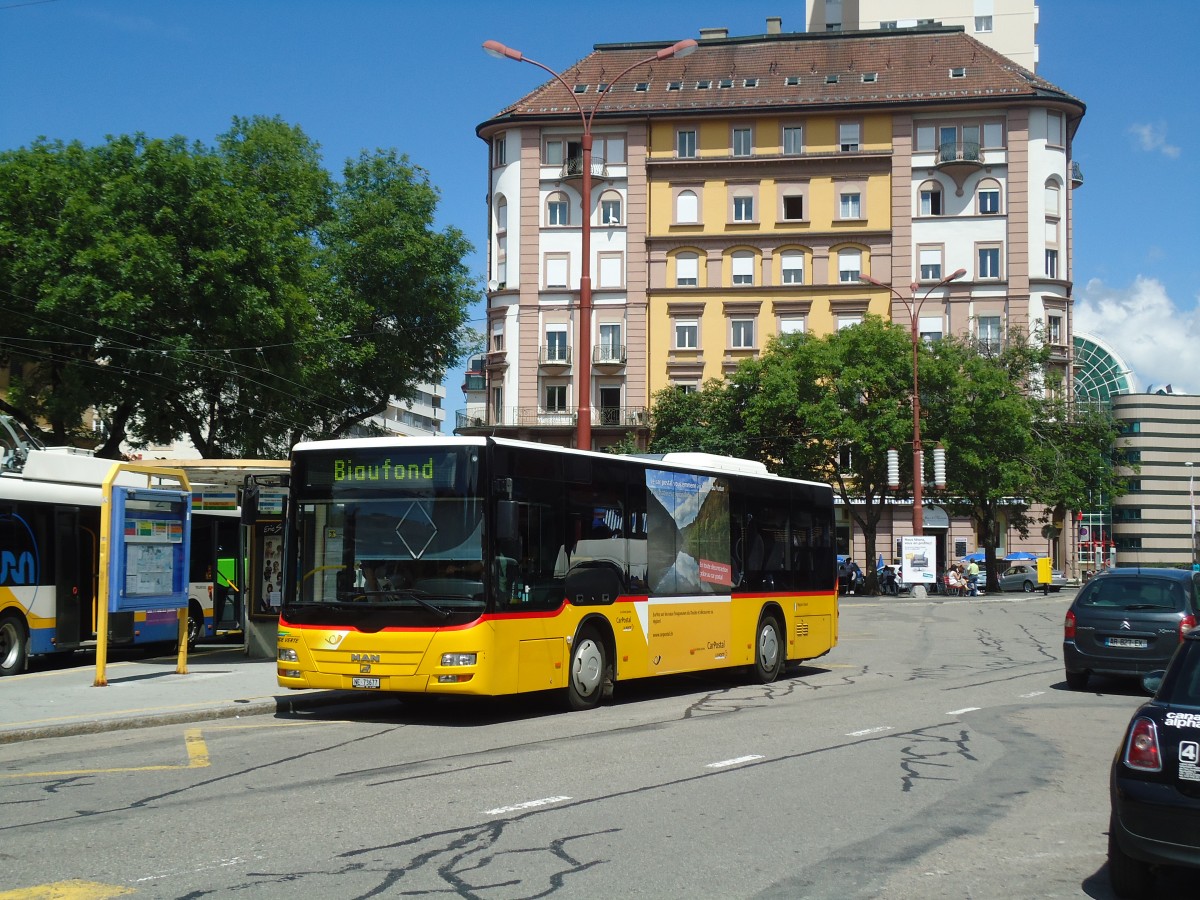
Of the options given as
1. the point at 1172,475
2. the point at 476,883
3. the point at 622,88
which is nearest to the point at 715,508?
the point at 476,883

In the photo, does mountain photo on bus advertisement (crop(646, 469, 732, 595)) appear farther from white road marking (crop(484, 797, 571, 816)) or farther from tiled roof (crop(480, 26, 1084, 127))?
tiled roof (crop(480, 26, 1084, 127))

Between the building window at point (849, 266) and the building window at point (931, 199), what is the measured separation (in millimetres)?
3907

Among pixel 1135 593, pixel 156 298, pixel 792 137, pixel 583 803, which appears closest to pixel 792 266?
pixel 792 137

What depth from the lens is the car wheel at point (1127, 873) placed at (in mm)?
6344

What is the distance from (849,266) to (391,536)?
57141mm

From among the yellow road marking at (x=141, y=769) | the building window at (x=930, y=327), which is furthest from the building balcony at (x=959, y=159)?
the yellow road marking at (x=141, y=769)

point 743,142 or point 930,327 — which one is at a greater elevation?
point 743,142

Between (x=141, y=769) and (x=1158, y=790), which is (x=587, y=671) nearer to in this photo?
(x=141, y=769)

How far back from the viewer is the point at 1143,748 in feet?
20.4

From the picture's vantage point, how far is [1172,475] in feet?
403

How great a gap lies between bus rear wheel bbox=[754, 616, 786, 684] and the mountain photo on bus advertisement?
51.8 inches

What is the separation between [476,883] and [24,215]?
27.7 m

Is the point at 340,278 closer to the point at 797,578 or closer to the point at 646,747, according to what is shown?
the point at 797,578

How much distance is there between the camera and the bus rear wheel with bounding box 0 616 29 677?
715 inches
